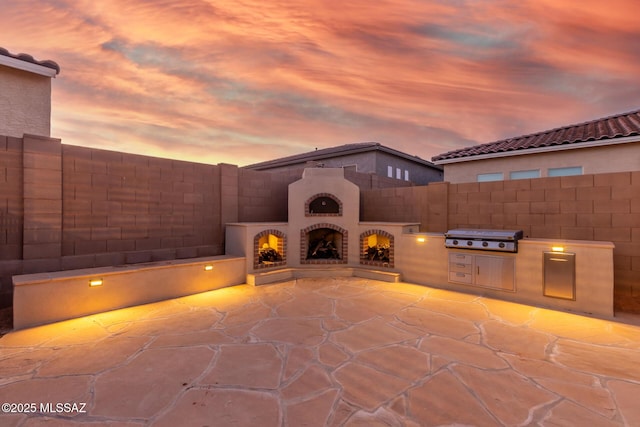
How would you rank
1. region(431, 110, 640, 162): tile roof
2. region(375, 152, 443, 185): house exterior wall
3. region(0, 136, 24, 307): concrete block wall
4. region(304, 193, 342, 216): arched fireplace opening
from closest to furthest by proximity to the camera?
region(0, 136, 24, 307): concrete block wall, region(431, 110, 640, 162): tile roof, region(304, 193, 342, 216): arched fireplace opening, region(375, 152, 443, 185): house exterior wall

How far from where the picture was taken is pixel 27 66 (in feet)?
26.1

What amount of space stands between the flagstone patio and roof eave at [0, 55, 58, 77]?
813 cm

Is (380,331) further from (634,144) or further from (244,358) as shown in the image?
(634,144)

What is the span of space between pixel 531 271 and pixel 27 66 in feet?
50.5

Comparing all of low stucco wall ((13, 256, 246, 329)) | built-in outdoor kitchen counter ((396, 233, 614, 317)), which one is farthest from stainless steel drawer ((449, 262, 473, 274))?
low stucco wall ((13, 256, 246, 329))

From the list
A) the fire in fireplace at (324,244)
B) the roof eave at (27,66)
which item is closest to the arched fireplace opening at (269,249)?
the fire in fireplace at (324,244)

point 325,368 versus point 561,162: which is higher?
point 561,162

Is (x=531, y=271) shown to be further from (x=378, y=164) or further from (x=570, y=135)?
(x=378, y=164)

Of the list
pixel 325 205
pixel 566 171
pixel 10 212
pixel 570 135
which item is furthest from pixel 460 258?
pixel 10 212

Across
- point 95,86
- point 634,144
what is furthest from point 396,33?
point 95,86

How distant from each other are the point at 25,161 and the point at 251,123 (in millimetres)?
8504

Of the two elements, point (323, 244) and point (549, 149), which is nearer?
point (549, 149)

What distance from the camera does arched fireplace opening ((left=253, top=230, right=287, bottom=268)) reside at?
342 inches

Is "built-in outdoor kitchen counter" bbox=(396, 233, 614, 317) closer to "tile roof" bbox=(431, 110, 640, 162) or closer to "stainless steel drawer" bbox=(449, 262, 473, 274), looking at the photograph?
"stainless steel drawer" bbox=(449, 262, 473, 274)
